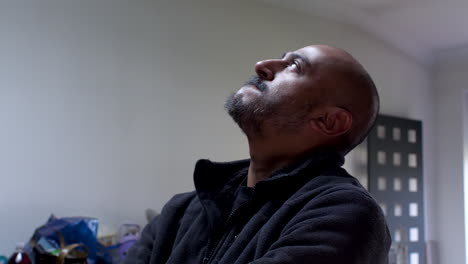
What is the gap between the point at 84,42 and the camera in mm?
2006

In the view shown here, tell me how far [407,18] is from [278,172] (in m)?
2.45

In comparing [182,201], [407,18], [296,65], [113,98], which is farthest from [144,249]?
[407,18]

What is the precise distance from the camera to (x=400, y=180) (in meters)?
3.13

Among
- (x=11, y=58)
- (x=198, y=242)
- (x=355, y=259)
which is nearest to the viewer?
(x=355, y=259)

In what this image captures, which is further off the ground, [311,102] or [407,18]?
[407,18]

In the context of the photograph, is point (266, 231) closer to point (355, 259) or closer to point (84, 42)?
point (355, 259)

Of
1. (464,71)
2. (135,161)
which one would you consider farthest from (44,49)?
(464,71)

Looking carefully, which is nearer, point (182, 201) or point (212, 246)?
point (212, 246)

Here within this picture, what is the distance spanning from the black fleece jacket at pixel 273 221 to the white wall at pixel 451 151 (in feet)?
9.42

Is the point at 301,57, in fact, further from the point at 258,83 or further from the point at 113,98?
the point at 113,98

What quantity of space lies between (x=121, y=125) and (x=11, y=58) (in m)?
0.54

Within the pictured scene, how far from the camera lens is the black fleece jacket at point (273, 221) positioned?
0.62 meters

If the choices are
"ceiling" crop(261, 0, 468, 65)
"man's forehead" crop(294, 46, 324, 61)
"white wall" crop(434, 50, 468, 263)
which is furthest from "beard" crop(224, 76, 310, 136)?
"white wall" crop(434, 50, 468, 263)

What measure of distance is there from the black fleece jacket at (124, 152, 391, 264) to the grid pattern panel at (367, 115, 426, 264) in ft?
7.22
